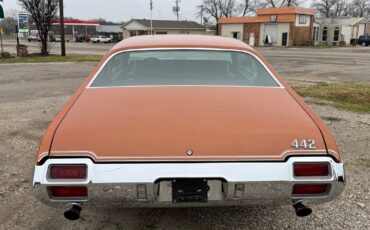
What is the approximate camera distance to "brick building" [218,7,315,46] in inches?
1861

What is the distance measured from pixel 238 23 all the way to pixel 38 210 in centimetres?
5312

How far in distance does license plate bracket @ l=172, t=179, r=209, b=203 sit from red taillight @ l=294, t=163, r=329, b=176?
23.3 inches

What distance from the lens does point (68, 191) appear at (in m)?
2.19

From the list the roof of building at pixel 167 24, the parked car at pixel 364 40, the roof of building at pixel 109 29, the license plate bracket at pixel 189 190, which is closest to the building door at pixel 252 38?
the parked car at pixel 364 40

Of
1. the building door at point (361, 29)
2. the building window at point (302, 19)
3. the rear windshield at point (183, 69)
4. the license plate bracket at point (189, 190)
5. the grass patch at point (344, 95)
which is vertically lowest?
the grass patch at point (344, 95)

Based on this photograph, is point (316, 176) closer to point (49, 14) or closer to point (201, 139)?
point (201, 139)

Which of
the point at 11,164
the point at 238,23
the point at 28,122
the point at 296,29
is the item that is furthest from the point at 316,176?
the point at 238,23

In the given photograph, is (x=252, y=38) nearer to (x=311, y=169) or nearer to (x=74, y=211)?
(x=311, y=169)

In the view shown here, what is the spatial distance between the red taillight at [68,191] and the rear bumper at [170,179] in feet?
0.11

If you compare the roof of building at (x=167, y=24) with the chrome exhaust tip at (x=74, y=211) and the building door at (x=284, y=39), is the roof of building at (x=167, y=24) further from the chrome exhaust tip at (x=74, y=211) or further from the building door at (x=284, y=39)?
the chrome exhaust tip at (x=74, y=211)

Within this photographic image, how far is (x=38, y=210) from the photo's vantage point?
10.4ft

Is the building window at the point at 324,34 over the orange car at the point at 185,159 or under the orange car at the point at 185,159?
over

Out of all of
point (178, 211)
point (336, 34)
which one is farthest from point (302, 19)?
point (178, 211)

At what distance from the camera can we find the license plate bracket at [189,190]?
2.19 meters
